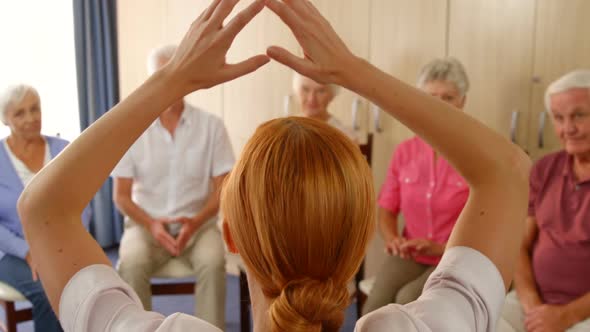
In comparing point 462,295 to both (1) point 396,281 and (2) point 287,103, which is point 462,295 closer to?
(1) point 396,281

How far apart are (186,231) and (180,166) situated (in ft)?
1.06

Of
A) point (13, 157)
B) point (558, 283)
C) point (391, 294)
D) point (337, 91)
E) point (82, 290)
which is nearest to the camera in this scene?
point (82, 290)

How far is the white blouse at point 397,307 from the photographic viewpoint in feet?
2.25

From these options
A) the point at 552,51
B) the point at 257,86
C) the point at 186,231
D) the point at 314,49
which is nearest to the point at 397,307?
the point at 314,49

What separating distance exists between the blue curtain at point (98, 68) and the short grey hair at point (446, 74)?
251 centimetres

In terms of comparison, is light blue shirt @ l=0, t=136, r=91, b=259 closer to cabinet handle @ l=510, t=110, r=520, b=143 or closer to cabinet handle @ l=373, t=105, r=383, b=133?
cabinet handle @ l=373, t=105, r=383, b=133

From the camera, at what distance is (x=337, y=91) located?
2.95 metres

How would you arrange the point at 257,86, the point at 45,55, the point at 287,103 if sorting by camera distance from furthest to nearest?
1. the point at 45,55
2. the point at 257,86
3. the point at 287,103

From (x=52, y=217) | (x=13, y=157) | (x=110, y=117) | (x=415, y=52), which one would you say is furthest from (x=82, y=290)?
(x=415, y=52)

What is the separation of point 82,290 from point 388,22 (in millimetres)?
2628

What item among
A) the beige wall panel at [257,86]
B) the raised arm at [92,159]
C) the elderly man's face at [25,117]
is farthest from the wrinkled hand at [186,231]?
the raised arm at [92,159]

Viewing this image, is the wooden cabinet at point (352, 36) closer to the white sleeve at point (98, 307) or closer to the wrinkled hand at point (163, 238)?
the wrinkled hand at point (163, 238)

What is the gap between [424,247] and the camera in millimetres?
2275

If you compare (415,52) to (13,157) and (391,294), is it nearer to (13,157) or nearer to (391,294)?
(391,294)
